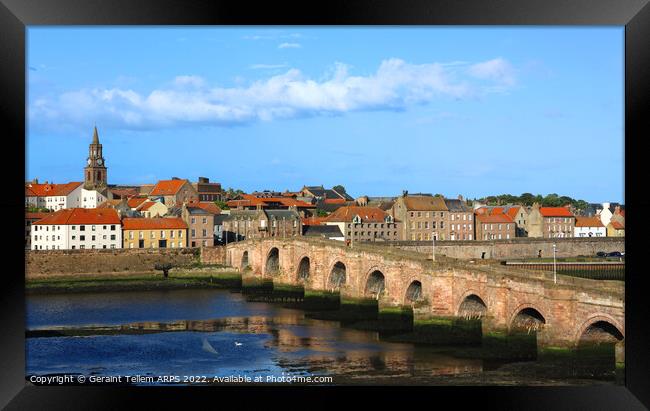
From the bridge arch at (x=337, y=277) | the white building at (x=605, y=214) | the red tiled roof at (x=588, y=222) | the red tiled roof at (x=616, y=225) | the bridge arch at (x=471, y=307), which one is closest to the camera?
the bridge arch at (x=471, y=307)

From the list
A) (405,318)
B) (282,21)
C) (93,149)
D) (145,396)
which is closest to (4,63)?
(282,21)

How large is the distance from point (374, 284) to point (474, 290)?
9985 millimetres

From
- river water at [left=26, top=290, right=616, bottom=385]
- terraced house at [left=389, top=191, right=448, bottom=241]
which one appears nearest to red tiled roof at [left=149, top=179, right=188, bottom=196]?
terraced house at [left=389, top=191, right=448, bottom=241]

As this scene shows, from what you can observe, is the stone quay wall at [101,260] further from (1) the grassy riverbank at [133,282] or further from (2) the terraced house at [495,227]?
(2) the terraced house at [495,227]

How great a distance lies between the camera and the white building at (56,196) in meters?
44.9

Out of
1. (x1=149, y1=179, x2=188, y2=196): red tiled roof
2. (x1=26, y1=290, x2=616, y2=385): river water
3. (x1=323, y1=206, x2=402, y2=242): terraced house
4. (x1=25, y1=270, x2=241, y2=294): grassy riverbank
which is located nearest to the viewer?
(x1=26, y1=290, x2=616, y2=385): river water

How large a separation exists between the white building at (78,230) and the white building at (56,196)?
1.40 m

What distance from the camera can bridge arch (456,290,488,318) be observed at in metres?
24.2

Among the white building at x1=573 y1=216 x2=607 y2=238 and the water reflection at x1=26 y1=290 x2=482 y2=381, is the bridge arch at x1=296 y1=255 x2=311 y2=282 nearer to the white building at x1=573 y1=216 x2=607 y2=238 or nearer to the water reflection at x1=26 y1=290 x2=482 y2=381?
the water reflection at x1=26 y1=290 x2=482 y2=381

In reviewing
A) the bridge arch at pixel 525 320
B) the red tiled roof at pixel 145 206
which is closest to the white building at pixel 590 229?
the red tiled roof at pixel 145 206

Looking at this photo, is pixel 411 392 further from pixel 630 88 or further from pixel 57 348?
pixel 57 348

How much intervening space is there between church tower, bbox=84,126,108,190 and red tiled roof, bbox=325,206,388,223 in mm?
15522

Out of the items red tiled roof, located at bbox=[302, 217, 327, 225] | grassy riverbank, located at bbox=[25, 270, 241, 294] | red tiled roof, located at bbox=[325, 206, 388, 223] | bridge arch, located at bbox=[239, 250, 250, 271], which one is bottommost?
grassy riverbank, located at bbox=[25, 270, 241, 294]

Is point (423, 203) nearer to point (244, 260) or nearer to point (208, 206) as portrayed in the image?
point (244, 260)
